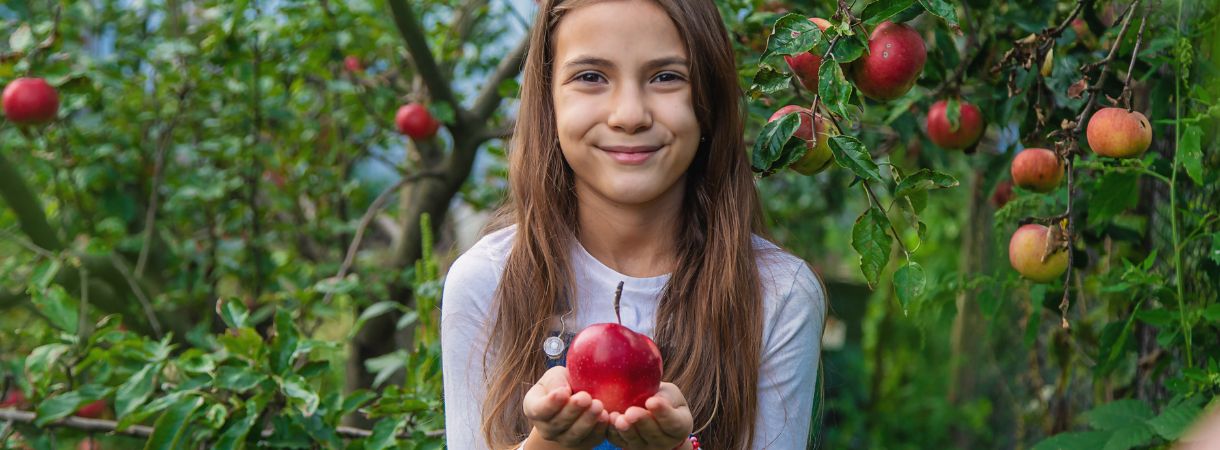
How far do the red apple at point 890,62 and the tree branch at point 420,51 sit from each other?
3.46 feet

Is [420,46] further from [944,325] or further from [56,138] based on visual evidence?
[56,138]

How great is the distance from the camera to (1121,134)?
4.55ft

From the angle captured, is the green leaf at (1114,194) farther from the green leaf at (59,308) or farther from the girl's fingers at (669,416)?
the green leaf at (59,308)

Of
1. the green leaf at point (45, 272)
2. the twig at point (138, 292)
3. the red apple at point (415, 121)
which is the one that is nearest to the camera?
the green leaf at point (45, 272)

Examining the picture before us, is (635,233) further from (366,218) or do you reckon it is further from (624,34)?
(366,218)

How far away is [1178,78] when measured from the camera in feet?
Result: 4.84

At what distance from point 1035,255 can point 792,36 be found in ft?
1.75

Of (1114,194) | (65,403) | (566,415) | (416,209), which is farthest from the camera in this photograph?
(416,209)

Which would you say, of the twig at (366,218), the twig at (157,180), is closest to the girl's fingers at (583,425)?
the twig at (366,218)

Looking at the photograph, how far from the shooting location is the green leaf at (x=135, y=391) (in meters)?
1.81

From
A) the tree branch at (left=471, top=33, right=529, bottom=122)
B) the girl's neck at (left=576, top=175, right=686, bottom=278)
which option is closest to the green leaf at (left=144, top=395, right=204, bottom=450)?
the girl's neck at (left=576, top=175, right=686, bottom=278)

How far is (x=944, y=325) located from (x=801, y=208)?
86.0 inches

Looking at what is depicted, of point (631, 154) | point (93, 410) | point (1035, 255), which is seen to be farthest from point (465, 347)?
point (93, 410)

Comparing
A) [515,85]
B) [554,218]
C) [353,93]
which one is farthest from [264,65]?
[554,218]
